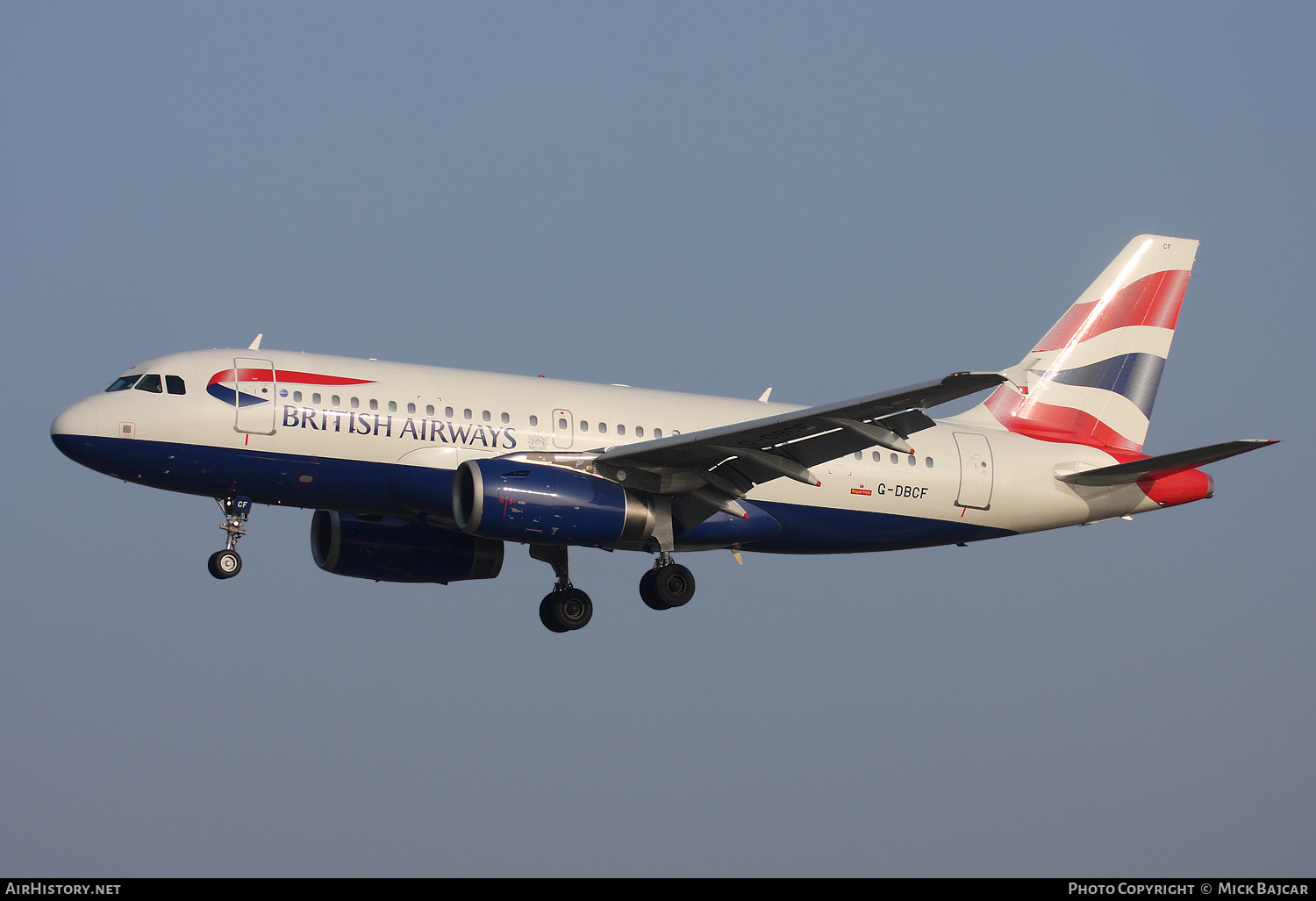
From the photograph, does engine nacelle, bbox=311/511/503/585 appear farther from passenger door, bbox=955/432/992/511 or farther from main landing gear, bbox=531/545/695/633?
passenger door, bbox=955/432/992/511

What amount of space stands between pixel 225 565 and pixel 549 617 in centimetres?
756

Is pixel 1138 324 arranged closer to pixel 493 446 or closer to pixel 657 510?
pixel 657 510

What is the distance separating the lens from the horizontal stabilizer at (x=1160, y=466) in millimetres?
28141

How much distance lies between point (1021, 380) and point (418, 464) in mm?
15323

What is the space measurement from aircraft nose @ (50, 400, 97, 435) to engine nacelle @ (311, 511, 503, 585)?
6518 mm

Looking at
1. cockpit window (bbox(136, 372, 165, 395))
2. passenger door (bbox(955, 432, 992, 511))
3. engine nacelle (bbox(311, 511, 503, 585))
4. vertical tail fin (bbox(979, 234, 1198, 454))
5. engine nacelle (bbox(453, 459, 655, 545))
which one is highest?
vertical tail fin (bbox(979, 234, 1198, 454))

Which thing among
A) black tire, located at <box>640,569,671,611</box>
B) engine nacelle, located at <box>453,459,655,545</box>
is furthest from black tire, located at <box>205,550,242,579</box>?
black tire, located at <box>640,569,671,611</box>

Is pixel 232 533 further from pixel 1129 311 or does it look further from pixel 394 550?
pixel 1129 311

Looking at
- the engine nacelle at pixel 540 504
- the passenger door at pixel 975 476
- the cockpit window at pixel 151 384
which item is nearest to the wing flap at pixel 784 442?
the engine nacelle at pixel 540 504

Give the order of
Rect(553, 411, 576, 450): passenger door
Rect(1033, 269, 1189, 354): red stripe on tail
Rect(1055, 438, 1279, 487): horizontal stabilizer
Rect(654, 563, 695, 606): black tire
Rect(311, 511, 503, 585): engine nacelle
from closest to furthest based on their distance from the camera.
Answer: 1. Rect(1055, 438, 1279, 487): horizontal stabilizer
2. Rect(553, 411, 576, 450): passenger door
3. Rect(654, 563, 695, 606): black tire
4. Rect(311, 511, 503, 585): engine nacelle
5. Rect(1033, 269, 1189, 354): red stripe on tail

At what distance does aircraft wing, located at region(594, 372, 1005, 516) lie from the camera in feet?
88.2

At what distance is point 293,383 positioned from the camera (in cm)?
3030

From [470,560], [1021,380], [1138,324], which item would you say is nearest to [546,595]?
[470,560]

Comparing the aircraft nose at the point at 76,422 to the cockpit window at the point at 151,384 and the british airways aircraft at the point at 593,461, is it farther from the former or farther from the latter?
the cockpit window at the point at 151,384
